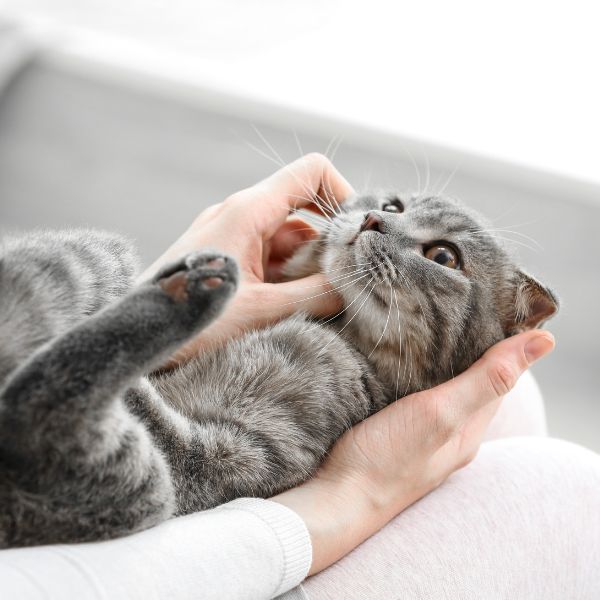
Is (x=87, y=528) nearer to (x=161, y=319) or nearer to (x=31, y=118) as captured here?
(x=161, y=319)

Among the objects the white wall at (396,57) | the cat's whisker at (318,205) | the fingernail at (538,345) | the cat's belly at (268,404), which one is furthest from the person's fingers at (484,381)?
the white wall at (396,57)

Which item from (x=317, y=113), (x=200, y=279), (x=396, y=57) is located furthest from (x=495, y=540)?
(x=396, y=57)

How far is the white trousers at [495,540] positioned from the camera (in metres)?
1.00

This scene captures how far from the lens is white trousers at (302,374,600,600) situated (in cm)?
100

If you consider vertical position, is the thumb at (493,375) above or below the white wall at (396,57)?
below

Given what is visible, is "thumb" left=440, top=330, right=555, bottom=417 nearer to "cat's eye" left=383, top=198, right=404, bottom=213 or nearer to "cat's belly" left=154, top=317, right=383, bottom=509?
"cat's belly" left=154, top=317, right=383, bottom=509

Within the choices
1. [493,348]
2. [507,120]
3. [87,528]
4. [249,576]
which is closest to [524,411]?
[493,348]

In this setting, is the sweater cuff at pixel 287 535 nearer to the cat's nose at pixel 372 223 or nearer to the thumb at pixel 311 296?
the thumb at pixel 311 296

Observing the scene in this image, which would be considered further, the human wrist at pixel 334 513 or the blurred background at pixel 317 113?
the blurred background at pixel 317 113

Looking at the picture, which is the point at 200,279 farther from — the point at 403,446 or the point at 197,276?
the point at 403,446

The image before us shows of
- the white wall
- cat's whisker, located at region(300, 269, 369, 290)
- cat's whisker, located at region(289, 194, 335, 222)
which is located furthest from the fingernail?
the white wall

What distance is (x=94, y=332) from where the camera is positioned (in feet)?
2.64

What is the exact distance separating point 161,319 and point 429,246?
22.7 inches

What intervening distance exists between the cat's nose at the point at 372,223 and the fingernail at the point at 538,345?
0.97 ft
